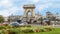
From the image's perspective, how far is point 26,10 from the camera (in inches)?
4439

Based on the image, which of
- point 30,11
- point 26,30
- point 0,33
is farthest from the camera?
point 30,11

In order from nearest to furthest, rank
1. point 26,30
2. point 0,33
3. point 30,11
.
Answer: point 0,33 → point 26,30 → point 30,11

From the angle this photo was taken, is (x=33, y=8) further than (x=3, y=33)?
Yes

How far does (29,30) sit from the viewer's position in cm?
2642

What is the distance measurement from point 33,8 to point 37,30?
85955 mm

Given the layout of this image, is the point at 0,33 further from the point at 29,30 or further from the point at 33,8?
the point at 33,8

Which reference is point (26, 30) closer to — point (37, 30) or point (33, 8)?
point (37, 30)

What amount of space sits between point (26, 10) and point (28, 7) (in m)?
1.94

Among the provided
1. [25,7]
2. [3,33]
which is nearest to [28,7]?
[25,7]

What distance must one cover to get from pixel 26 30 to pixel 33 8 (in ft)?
287

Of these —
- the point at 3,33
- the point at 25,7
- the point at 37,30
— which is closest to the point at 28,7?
the point at 25,7

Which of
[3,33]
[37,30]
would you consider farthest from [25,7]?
[3,33]

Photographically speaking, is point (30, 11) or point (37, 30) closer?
point (37, 30)

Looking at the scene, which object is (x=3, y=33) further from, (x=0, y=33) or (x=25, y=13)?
(x=25, y=13)
